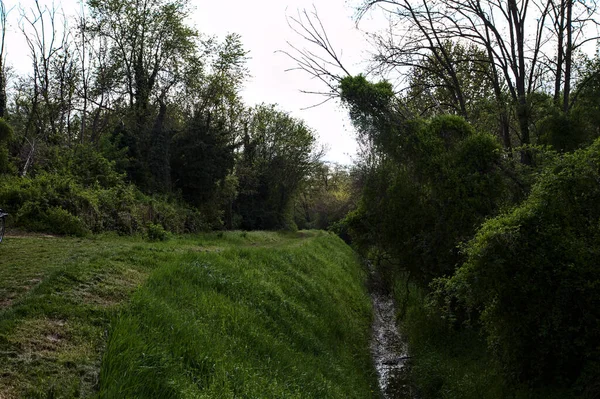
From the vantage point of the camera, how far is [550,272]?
6.86m

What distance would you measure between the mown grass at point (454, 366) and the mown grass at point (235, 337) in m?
1.22

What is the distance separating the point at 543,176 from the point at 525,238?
129 cm

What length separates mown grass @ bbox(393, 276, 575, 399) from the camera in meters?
7.73

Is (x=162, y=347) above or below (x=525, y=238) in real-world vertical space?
below

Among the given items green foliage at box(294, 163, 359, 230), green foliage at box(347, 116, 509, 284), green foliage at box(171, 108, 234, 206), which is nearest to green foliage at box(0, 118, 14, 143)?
green foliage at box(171, 108, 234, 206)

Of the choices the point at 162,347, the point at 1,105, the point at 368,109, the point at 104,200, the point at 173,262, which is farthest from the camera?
the point at 1,105

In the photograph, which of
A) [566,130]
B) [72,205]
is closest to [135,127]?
[72,205]

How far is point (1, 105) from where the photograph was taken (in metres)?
21.2

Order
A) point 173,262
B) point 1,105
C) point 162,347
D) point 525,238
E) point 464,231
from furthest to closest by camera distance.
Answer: point 1,105 < point 464,231 < point 173,262 < point 525,238 < point 162,347

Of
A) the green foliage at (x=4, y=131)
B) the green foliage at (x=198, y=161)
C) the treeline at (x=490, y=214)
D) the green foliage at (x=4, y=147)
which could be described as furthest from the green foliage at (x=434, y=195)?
the green foliage at (x=198, y=161)

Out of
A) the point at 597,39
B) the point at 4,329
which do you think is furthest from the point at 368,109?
the point at 4,329

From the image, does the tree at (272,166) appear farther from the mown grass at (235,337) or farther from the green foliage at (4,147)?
the mown grass at (235,337)

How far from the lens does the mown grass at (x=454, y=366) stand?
7.73 metres

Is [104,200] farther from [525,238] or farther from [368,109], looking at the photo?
[525,238]
